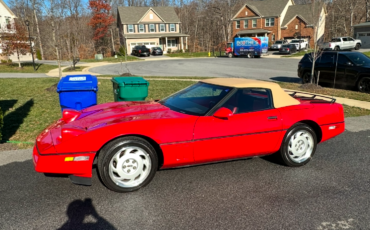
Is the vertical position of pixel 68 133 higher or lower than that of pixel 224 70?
higher

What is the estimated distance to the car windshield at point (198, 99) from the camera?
4.00m

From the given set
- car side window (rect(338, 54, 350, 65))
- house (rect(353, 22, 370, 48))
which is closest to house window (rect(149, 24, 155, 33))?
house (rect(353, 22, 370, 48))

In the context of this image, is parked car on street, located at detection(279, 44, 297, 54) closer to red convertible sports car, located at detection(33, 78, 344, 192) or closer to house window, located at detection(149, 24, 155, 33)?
house window, located at detection(149, 24, 155, 33)

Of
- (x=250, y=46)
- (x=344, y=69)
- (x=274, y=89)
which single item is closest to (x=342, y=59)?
(x=344, y=69)

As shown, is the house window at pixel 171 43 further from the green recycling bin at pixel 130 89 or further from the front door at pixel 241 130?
the front door at pixel 241 130

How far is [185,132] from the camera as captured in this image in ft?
11.9

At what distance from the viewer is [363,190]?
3602mm

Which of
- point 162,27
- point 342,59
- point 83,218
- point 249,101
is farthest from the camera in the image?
point 162,27

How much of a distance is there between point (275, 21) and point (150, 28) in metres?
22.7

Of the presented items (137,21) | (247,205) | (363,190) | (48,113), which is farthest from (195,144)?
(137,21)

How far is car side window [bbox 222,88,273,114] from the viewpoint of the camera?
402 centimetres

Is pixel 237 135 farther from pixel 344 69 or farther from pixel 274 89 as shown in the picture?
pixel 344 69

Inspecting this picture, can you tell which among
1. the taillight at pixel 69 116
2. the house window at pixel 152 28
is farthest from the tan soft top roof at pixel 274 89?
the house window at pixel 152 28

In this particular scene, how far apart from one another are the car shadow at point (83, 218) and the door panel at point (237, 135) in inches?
53.6
